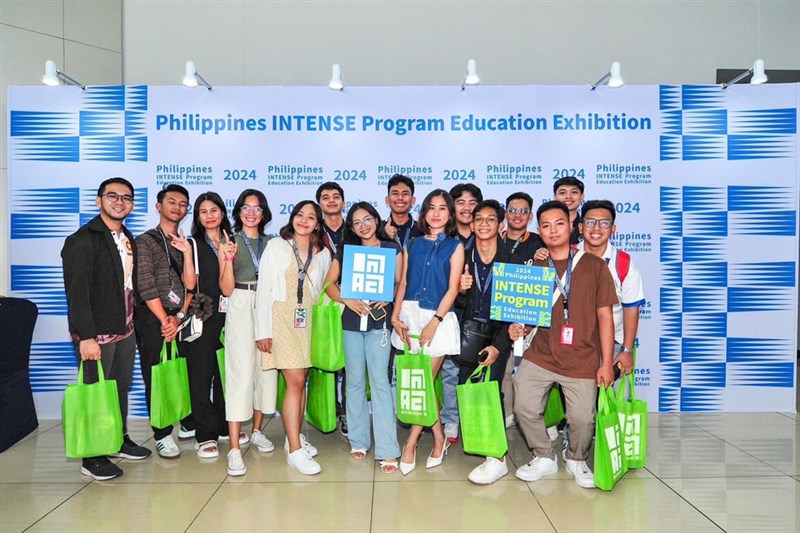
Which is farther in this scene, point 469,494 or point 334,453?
point 334,453

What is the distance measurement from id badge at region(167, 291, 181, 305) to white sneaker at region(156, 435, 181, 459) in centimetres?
101

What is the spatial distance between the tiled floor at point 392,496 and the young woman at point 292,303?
46 cm

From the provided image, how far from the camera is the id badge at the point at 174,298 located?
145 inches

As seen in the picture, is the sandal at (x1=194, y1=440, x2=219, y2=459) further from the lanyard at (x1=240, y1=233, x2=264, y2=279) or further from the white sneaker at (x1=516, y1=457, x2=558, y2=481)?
the white sneaker at (x1=516, y1=457, x2=558, y2=481)

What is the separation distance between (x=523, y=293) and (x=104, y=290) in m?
2.58

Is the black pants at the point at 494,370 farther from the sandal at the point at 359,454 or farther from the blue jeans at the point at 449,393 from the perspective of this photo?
the sandal at the point at 359,454

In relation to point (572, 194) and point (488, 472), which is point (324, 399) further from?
point (572, 194)

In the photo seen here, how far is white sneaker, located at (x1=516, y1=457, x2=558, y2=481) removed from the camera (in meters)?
3.49

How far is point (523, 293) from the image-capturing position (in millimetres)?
3330

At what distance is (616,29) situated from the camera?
20.2 ft

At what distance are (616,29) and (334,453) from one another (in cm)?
523

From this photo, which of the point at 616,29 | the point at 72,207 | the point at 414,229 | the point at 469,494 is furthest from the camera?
the point at 616,29

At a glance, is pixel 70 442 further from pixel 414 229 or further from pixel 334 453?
pixel 414 229

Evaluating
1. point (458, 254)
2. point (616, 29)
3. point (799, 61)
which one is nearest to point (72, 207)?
point (458, 254)
